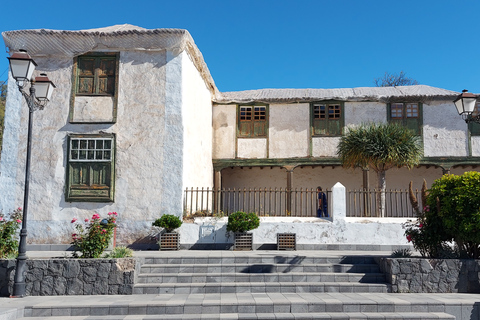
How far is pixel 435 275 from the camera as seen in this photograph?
27.4 feet

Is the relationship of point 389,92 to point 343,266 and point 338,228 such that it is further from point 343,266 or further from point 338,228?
point 343,266

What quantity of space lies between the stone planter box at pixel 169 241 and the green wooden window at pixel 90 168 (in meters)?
2.03

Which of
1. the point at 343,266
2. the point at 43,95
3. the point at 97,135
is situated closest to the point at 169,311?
the point at 343,266

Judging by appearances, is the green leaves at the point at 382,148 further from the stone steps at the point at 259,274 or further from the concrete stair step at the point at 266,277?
the concrete stair step at the point at 266,277

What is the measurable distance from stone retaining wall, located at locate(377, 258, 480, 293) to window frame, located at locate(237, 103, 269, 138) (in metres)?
9.48

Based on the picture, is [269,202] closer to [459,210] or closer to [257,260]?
[257,260]

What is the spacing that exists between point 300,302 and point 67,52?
32.8 ft

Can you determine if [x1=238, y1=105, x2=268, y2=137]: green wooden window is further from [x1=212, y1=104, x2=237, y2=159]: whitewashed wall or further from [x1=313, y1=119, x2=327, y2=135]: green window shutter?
[x1=313, y1=119, x2=327, y2=135]: green window shutter

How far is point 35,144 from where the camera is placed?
12.5 metres

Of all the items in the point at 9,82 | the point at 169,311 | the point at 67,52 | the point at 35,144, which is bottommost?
the point at 169,311

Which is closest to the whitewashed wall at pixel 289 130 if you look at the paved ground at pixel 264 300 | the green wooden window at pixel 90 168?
the green wooden window at pixel 90 168

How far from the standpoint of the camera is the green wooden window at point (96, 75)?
1270 centimetres

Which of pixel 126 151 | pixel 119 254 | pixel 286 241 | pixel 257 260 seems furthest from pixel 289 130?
pixel 119 254

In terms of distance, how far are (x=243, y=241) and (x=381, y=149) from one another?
19.1 ft
